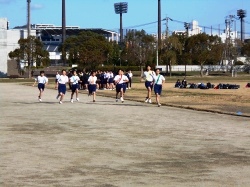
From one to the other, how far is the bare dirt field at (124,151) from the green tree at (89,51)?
7334 centimetres

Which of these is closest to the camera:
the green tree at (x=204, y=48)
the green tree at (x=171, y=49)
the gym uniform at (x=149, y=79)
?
the gym uniform at (x=149, y=79)

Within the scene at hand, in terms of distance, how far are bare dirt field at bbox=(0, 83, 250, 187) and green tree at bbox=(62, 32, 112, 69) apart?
241ft

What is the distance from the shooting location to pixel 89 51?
314ft

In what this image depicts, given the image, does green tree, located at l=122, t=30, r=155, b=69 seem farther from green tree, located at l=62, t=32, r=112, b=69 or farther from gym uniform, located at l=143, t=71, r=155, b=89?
gym uniform, located at l=143, t=71, r=155, b=89

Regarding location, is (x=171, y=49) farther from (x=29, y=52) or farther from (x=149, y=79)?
(x=149, y=79)

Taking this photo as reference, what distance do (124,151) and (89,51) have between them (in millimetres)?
83945

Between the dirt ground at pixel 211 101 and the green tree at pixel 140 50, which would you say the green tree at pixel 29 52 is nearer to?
the green tree at pixel 140 50

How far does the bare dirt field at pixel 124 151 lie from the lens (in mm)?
9289

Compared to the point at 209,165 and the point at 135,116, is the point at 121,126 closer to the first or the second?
the point at 135,116

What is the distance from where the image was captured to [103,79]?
49312 mm

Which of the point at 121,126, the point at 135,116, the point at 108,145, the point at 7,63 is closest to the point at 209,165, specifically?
the point at 108,145

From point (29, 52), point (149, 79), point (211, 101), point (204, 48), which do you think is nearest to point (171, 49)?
point (204, 48)

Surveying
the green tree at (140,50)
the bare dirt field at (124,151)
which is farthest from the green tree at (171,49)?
the bare dirt field at (124,151)

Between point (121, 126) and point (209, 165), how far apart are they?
24.1 ft
